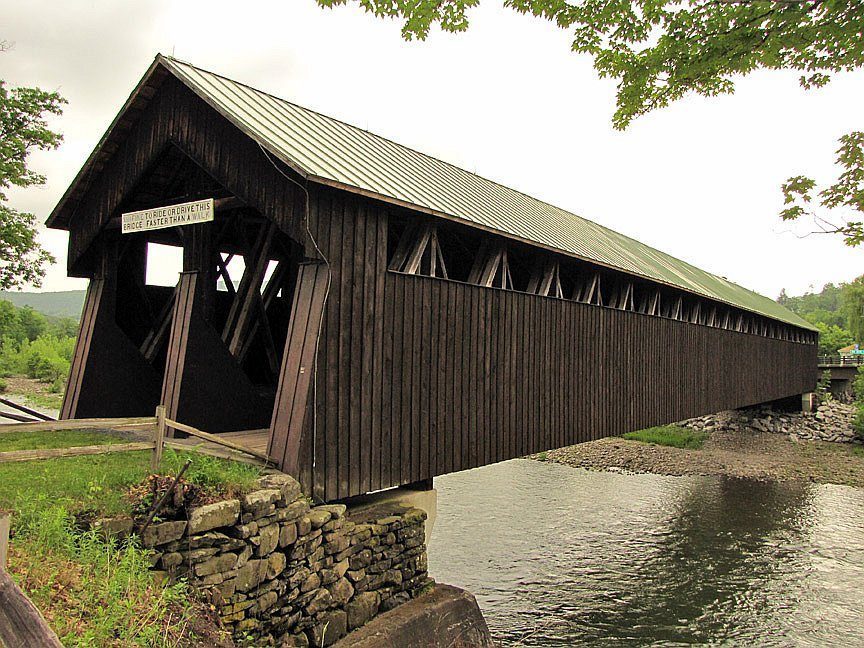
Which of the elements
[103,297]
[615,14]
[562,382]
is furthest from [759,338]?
[103,297]

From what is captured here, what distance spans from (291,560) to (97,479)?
1715mm

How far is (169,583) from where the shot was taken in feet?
14.5

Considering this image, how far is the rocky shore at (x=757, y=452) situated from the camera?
71.1 feet

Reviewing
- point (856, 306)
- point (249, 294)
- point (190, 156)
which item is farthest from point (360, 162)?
point (856, 306)

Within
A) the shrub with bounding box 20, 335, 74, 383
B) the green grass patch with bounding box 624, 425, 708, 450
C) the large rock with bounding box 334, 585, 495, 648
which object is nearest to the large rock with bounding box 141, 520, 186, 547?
the large rock with bounding box 334, 585, 495, 648

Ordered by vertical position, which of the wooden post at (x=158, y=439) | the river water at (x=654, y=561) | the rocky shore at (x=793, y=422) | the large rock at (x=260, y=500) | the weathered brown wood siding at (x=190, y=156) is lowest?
the river water at (x=654, y=561)

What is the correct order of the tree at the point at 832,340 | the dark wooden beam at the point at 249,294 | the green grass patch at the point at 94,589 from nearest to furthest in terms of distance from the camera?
the green grass patch at the point at 94,589 < the dark wooden beam at the point at 249,294 < the tree at the point at 832,340

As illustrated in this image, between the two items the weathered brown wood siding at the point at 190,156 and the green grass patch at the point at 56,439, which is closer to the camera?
the weathered brown wood siding at the point at 190,156

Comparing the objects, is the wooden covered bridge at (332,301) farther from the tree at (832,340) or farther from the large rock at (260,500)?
the tree at (832,340)

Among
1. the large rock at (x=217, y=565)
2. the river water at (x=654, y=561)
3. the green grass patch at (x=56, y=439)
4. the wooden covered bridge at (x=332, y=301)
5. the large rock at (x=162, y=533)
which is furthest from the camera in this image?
the river water at (x=654, y=561)

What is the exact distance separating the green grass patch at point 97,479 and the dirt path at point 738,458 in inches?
744

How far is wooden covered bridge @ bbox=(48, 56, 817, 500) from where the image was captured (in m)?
6.25

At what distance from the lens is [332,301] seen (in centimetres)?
625

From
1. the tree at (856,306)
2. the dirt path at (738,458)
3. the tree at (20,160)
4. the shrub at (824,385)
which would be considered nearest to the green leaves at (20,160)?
the tree at (20,160)
